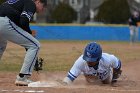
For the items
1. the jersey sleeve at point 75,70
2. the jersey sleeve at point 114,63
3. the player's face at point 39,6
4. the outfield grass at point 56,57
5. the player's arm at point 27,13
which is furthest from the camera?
the outfield grass at point 56,57

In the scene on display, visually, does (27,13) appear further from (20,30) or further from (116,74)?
(116,74)

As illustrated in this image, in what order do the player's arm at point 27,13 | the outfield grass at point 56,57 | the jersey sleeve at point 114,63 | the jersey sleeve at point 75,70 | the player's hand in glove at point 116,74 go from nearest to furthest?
the player's arm at point 27,13, the jersey sleeve at point 75,70, the jersey sleeve at point 114,63, the player's hand in glove at point 116,74, the outfield grass at point 56,57

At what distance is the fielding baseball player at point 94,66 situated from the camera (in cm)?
823

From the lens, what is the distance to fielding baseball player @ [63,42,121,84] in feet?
27.0

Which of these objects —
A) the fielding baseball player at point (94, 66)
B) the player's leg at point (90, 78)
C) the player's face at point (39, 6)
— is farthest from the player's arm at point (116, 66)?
the player's face at point (39, 6)

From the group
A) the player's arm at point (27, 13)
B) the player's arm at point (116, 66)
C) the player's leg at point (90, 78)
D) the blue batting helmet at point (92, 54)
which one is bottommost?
the player's leg at point (90, 78)

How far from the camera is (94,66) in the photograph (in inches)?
334

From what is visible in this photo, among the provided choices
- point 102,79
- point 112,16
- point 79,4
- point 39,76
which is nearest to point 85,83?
point 102,79

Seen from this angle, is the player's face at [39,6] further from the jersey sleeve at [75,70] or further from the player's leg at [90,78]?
the player's leg at [90,78]

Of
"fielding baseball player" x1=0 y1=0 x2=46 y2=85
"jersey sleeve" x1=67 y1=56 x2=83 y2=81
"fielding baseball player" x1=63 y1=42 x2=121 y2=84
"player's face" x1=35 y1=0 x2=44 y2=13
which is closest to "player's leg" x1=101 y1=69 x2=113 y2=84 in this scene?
"fielding baseball player" x1=63 y1=42 x2=121 y2=84

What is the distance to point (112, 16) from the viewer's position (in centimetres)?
6191

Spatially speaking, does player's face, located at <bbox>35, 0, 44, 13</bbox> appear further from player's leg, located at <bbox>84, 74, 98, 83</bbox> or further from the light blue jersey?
player's leg, located at <bbox>84, 74, 98, 83</bbox>

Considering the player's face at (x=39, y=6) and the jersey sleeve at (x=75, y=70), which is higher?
the player's face at (x=39, y=6)

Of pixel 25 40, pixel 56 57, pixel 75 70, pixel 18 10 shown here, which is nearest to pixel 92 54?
pixel 75 70
